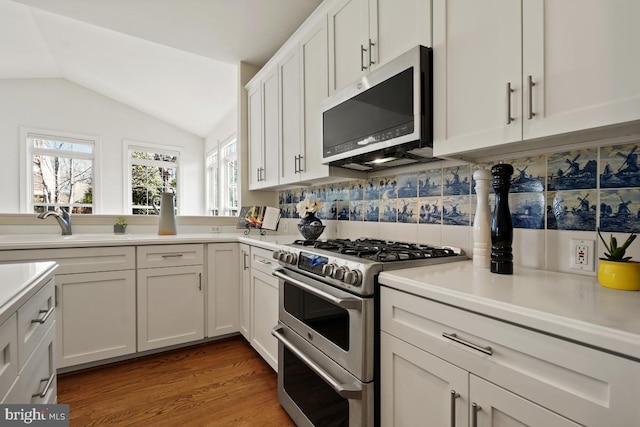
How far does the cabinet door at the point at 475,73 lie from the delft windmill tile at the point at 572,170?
1.01 feet

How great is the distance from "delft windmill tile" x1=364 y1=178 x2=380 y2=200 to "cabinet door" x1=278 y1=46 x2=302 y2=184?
513 mm

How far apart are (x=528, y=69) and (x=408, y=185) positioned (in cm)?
85

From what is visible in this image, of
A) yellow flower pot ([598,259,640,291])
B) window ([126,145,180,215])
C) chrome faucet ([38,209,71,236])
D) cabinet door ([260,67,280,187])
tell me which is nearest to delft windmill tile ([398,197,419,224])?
yellow flower pot ([598,259,640,291])

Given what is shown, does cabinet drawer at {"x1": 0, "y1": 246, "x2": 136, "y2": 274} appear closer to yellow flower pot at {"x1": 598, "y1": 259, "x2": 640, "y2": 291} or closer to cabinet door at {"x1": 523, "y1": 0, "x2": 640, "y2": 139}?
cabinet door at {"x1": 523, "y1": 0, "x2": 640, "y2": 139}

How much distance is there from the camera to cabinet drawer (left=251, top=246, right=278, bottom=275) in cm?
197

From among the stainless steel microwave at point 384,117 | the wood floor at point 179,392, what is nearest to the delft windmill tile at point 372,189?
the stainless steel microwave at point 384,117

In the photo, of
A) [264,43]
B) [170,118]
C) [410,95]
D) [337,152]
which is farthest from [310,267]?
[170,118]

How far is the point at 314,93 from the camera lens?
1.99m

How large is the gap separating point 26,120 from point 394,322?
21.3 feet

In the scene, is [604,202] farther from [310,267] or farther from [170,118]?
[170,118]

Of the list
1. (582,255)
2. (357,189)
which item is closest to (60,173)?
(357,189)

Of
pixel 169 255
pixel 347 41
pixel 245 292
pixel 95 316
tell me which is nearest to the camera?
pixel 347 41

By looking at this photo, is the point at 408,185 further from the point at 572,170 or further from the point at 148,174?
the point at 148,174

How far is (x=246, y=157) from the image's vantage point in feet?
10.0
